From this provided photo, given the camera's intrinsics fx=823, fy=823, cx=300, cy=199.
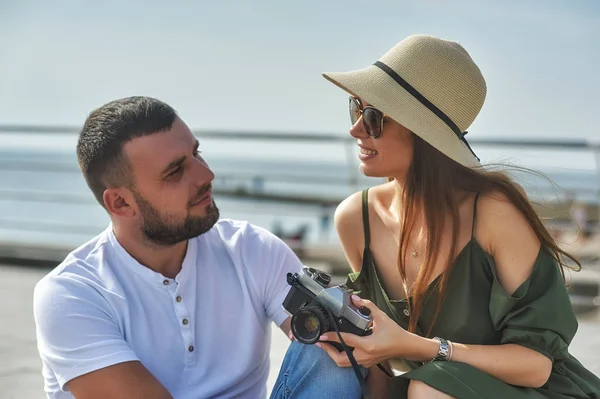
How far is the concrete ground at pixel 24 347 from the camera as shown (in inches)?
139

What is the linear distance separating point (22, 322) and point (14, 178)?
11.2 feet

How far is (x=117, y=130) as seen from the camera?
2455 mm

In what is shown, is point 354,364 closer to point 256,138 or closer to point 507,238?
point 507,238

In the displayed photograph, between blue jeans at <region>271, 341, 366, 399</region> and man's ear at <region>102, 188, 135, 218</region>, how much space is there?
0.65 metres

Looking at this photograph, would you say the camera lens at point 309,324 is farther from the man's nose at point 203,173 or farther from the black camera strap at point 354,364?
the man's nose at point 203,173

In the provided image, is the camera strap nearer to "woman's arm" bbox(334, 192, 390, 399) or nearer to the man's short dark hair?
"woman's arm" bbox(334, 192, 390, 399)

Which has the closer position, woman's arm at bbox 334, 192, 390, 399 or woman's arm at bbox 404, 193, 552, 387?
woman's arm at bbox 404, 193, 552, 387

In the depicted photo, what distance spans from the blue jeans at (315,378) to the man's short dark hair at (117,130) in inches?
28.8

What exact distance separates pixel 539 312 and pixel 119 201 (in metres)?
1.27

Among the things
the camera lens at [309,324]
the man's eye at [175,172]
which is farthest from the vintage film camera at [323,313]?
the man's eye at [175,172]

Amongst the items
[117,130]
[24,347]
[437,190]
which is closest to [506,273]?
[437,190]

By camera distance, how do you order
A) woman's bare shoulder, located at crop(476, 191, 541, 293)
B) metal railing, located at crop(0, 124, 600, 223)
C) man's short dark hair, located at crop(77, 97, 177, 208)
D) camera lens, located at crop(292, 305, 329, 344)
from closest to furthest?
camera lens, located at crop(292, 305, 329, 344) → woman's bare shoulder, located at crop(476, 191, 541, 293) → man's short dark hair, located at crop(77, 97, 177, 208) → metal railing, located at crop(0, 124, 600, 223)

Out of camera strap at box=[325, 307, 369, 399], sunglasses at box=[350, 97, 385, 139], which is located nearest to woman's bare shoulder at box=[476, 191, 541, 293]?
sunglasses at box=[350, 97, 385, 139]

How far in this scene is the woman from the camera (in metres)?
2.20
